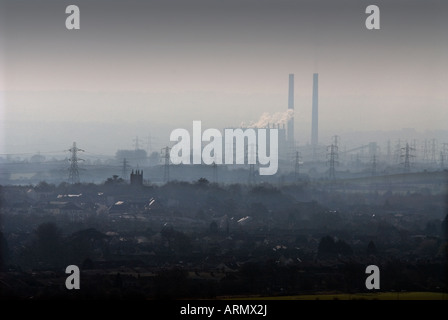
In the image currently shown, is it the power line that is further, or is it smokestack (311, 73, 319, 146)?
the power line

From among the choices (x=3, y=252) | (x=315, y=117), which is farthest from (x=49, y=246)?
(x=315, y=117)

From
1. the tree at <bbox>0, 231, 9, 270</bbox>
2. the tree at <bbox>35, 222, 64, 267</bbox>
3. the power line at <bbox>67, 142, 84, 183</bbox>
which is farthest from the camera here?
the power line at <bbox>67, 142, 84, 183</bbox>

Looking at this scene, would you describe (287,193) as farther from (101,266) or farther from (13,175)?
(101,266)

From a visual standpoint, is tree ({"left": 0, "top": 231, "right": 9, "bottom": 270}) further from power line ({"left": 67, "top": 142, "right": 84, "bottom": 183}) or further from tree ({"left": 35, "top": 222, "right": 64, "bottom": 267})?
power line ({"left": 67, "top": 142, "right": 84, "bottom": 183})

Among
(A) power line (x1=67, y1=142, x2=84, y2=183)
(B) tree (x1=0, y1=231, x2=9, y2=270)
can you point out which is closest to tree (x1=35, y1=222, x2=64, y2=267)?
(B) tree (x1=0, y1=231, x2=9, y2=270)

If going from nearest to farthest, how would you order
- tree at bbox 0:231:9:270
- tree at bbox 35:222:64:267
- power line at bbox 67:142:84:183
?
tree at bbox 0:231:9:270 → tree at bbox 35:222:64:267 → power line at bbox 67:142:84:183

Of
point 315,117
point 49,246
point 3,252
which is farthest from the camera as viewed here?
point 315,117

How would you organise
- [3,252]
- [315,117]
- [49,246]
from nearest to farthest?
[3,252] < [49,246] < [315,117]

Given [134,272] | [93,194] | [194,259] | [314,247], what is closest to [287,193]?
[93,194]

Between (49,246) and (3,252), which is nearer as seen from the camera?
(3,252)

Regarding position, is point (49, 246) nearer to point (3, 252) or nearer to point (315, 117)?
point (3, 252)

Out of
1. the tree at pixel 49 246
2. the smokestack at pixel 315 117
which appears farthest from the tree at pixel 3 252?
the smokestack at pixel 315 117
